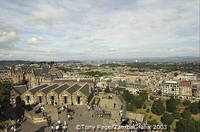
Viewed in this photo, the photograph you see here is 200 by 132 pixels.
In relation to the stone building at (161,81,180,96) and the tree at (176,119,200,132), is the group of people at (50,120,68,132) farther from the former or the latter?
the stone building at (161,81,180,96)

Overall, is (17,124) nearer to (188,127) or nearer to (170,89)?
(188,127)

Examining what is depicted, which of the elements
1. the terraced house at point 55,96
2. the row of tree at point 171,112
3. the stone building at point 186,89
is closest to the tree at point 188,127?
the row of tree at point 171,112

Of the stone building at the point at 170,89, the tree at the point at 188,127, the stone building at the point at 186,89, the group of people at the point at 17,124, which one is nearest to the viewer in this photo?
the group of people at the point at 17,124

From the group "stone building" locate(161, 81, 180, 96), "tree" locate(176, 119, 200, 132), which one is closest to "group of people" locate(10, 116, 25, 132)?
"tree" locate(176, 119, 200, 132)

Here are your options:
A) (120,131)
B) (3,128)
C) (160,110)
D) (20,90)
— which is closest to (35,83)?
(20,90)

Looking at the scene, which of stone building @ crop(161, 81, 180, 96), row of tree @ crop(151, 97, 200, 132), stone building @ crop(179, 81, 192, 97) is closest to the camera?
row of tree @ crop(151, 97, 200, 132)

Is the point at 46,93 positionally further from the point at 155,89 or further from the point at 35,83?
the point at 155,89

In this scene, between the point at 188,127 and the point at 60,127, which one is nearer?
the point at 60,127

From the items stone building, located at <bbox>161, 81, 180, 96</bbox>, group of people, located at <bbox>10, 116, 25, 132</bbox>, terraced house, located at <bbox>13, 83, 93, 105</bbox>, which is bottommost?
stone building, located at <bbox>161, 81, 180, 96</bbox>

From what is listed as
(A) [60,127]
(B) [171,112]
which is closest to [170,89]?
(B) [171,112]

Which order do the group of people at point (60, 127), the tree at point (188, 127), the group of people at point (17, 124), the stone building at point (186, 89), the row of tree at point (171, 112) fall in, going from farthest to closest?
the stone building at point (186, 89) → the row of tree at point (171, 112) → the tree at point (188, 127) → the group of people at point (17, 124) → the group of people at point (60, 127)

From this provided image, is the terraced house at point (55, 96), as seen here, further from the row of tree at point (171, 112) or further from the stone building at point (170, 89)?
the stone building at point (170, 89)

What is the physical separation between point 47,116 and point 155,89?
508 ft

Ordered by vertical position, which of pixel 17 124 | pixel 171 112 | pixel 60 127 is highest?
pixel 60 127
